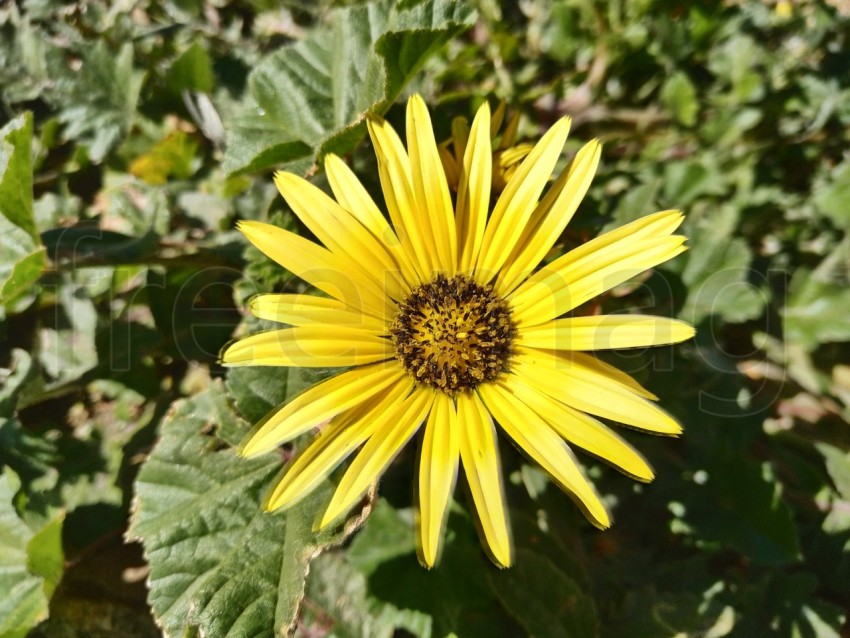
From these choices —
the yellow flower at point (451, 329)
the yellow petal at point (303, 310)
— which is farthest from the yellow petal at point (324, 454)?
the yellow petal at point (303, 310)

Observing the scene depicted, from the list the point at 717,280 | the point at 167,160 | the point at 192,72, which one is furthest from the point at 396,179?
the point at 167,160

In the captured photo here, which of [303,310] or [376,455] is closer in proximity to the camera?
[376,455]

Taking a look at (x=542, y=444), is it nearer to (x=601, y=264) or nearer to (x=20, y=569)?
(x=601, y=264)

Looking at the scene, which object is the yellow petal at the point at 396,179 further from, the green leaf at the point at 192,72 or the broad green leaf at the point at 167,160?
the broad green leaf at the point at 167,160

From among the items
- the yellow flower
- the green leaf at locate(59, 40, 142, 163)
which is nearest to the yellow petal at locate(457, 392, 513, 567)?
the yellow flower

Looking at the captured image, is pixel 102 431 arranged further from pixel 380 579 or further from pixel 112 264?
pixel 380 579

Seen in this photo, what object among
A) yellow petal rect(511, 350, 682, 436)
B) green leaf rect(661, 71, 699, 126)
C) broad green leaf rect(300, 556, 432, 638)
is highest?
green leaf rect(661, 71, 699, 126)

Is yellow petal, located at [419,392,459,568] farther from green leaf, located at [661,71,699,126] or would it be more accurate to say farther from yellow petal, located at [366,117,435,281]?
green leaf, located at [661,71,699,126]
